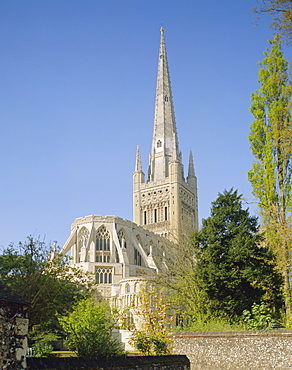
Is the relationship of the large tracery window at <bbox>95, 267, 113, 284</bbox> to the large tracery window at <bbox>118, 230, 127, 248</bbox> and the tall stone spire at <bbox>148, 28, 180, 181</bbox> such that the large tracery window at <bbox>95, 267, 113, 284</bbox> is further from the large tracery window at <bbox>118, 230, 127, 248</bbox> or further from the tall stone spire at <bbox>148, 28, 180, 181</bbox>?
the tall stone spire at <bbox>148, 28, 180, 181</bbox>

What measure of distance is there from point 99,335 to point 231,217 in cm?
1501

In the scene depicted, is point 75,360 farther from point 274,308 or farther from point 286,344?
point 274,308

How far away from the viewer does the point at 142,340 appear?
12.8 m

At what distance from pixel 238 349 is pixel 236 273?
5.64 metres

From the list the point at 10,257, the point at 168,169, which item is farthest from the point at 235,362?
the point at 168,169

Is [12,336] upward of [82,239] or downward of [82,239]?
downward

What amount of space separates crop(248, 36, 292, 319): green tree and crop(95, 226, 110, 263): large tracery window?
39.9 m

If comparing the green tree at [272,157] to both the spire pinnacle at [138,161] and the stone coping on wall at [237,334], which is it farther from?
the spire pinnacle at [138,161]

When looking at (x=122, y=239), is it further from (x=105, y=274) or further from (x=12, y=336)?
(x=12, y=336)

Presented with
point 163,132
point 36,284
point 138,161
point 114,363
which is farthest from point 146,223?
point 114,363

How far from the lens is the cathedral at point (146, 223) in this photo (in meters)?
57.8

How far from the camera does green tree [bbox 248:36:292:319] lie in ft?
73.1

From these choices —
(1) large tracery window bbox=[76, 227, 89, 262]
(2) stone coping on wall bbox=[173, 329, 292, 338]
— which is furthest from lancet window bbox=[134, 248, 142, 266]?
(2) stone coping on wall bbox=[173, 329, 292, 338]

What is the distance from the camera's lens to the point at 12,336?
670cm
